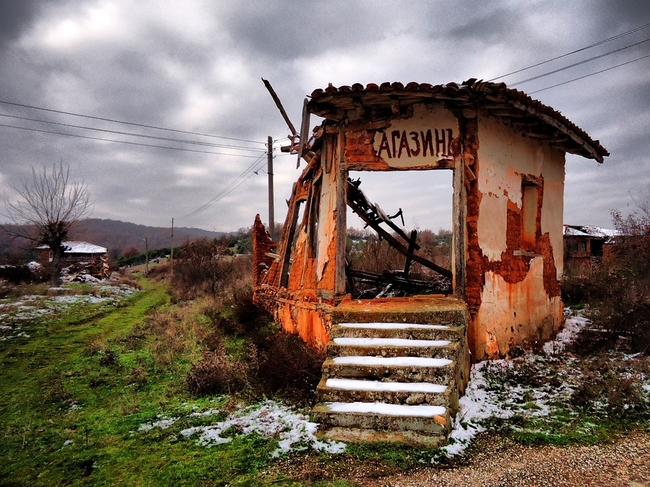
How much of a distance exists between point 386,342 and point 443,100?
4.02 meters

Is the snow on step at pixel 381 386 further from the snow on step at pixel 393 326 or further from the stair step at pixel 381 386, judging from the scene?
the snow on step at pixel 393 326

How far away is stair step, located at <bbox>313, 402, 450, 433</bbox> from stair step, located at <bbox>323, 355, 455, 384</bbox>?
39cm

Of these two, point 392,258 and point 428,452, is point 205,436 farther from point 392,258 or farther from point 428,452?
point 392,258

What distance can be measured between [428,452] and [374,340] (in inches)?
64.5

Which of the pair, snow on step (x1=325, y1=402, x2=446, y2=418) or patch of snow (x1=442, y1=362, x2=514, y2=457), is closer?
patch of snow (x1=442, y1=362, x2=514, y2=457)

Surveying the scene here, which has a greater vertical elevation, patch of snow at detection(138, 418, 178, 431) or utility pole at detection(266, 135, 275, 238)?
utility pole at detection(266, 135, 275, 238)

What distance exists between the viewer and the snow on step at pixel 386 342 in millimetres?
5156

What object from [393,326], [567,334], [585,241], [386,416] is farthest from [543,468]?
[585,241]

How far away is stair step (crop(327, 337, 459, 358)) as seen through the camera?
16.5ft

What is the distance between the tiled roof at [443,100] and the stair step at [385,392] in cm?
423

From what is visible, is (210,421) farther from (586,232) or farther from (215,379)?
(586,232)

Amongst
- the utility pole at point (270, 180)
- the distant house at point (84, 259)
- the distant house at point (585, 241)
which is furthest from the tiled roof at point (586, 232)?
the distant house at point (84, 259)

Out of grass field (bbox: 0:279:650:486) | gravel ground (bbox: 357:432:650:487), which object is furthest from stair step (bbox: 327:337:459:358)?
gravel ground (bbox: 357:432:650:487)

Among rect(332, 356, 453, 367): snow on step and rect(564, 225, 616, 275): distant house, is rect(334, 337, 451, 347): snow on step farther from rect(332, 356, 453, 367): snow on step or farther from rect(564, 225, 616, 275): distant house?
rect(564, 225, 616, 275): distant house
